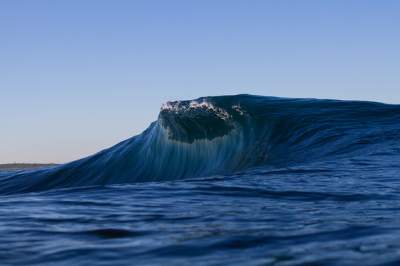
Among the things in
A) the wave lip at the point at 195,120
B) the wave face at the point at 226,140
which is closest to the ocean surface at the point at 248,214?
the wave face at the point at 226,140

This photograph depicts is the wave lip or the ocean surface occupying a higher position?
the wave lip

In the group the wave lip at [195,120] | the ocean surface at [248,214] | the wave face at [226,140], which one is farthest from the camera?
the wave lip at [195,120]

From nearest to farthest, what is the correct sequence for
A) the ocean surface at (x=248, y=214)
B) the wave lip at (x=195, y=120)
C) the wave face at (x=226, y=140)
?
the ocean surface at (x=248, y=214), the wave face at (x=226, y=140), the wave lip at (x=195, y=120)

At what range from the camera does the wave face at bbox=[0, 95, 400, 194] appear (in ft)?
36.0

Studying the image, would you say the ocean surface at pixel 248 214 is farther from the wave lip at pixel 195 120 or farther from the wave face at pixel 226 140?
the wave lip at pixel 195 120

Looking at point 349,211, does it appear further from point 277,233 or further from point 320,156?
point 320,156

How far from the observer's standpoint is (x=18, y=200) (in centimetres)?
611

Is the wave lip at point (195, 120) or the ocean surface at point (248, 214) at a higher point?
the wave lip at point (195, 120)

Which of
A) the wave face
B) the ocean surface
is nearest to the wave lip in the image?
the wave face

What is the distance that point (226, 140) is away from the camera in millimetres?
13852

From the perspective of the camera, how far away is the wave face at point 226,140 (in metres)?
11.0

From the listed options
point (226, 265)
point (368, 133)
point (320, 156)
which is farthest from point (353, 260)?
point (368, 133)

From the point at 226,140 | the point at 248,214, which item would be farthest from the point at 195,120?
the point at 248,214

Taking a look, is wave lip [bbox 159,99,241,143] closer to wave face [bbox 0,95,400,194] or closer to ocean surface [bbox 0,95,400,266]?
wave face [bbox 0,95,400,194]
